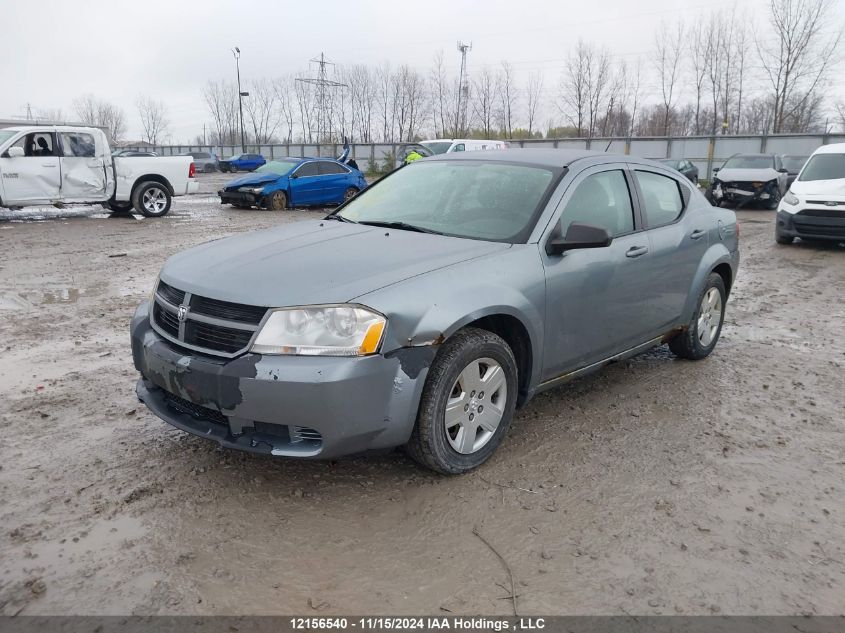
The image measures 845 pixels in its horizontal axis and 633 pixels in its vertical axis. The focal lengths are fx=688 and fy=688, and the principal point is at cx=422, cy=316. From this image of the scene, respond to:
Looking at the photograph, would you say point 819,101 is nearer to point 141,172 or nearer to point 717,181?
point 717,181

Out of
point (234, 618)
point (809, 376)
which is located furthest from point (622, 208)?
point (234, 618)

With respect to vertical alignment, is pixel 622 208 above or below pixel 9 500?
above

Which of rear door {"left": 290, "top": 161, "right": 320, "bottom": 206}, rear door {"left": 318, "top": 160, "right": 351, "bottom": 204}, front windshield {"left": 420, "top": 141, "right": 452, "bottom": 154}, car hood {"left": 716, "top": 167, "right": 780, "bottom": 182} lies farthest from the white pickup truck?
car hood {"left": 716, "top": 167, "right": 780, "bottom": 182}

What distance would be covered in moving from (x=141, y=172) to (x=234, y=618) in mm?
15407

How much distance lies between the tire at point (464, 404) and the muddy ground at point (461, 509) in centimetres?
16

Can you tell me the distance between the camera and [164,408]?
347cm

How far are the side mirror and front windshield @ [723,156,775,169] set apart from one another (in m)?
19.2

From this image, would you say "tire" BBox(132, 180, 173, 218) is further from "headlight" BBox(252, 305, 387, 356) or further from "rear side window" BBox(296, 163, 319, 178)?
"headlight" BBox(252, 305, 387, 356)

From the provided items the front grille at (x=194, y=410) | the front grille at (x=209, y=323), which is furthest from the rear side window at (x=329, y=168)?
the front grille at (x=194, y=410)

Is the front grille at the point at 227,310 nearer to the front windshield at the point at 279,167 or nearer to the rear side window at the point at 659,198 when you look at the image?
the rear side window at the point at 659,198

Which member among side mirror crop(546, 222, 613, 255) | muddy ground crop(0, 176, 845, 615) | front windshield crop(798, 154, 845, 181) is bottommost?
muddy ground crop(0, 176, 845, 615)

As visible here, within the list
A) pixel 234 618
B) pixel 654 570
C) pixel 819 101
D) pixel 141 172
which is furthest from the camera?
pixel 819 101

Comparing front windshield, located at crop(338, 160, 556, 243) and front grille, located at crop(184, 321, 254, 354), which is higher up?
front windshield, located at crop(338, 160, 556, 243)

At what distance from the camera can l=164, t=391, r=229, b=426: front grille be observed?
325 centimetres
